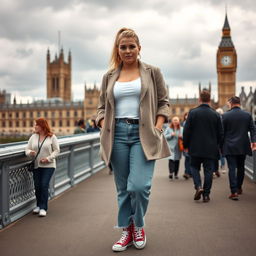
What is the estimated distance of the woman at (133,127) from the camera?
3.50 metres

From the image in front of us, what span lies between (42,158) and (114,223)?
1.27m

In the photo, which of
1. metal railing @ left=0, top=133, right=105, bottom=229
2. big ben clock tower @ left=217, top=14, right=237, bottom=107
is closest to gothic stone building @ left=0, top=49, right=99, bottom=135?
big ben clock tower @ left=217, top=14, right=237, bottom=107

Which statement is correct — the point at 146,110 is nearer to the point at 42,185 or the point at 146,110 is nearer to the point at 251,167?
the point at 42,185

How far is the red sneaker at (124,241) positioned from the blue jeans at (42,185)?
1744mm

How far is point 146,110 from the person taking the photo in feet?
11.5

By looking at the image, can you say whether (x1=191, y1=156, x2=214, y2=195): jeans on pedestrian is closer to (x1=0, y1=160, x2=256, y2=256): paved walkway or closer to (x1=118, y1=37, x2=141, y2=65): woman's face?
(x1=0, y1=160, x2=256, y2=256): paved walkway

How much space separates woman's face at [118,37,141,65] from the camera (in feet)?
11.7

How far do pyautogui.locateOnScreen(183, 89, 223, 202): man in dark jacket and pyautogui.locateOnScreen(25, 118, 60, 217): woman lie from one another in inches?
75.9

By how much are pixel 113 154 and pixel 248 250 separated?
137 centimetres

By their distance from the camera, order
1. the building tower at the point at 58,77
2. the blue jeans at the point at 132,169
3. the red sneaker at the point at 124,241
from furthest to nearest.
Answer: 1. the building tower at the point at 58,77
2. the red sneaker at the point at 124,241
3. the blue jeans at the point at 132,169

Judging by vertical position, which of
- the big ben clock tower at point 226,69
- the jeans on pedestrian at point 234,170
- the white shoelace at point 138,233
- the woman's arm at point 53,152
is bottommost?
the white shoelace at point 138,233

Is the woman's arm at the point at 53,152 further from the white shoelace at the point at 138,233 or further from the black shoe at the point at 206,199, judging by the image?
the black shoe at the point at 206,199

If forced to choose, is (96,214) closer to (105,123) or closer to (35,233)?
(35,233)

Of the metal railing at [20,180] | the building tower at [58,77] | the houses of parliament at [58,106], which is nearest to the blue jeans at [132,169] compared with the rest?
the metal railing at [20,180]
